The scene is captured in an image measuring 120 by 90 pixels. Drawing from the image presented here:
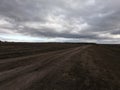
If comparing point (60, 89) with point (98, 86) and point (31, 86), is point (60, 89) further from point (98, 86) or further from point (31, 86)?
point (98, 86)

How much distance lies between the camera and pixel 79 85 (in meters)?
6.25

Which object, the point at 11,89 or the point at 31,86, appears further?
the point at 31,86

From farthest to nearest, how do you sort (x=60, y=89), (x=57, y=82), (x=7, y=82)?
(x=57, y=82), (x=7, y=82), (x=60, y=89)

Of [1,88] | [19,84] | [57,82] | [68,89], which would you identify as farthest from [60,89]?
[1,88]

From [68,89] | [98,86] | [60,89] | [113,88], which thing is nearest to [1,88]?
[60,89]

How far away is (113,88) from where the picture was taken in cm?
635

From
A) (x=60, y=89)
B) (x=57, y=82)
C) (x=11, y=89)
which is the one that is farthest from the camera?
(x=57, y=82)

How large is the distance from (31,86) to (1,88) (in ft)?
4.03

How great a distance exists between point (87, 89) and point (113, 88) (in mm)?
1505

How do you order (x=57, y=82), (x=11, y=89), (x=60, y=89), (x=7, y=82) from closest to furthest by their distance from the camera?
(x=11, y=89)
(x=60, y=89)
(x=7, y=82)
(x=57, y=82)

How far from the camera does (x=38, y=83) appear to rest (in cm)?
610

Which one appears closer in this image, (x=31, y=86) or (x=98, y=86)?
(x=31, y=86)

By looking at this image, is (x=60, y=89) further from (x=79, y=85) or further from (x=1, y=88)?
(x=1, y=88)

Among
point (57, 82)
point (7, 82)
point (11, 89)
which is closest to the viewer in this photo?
point (11, 89)
